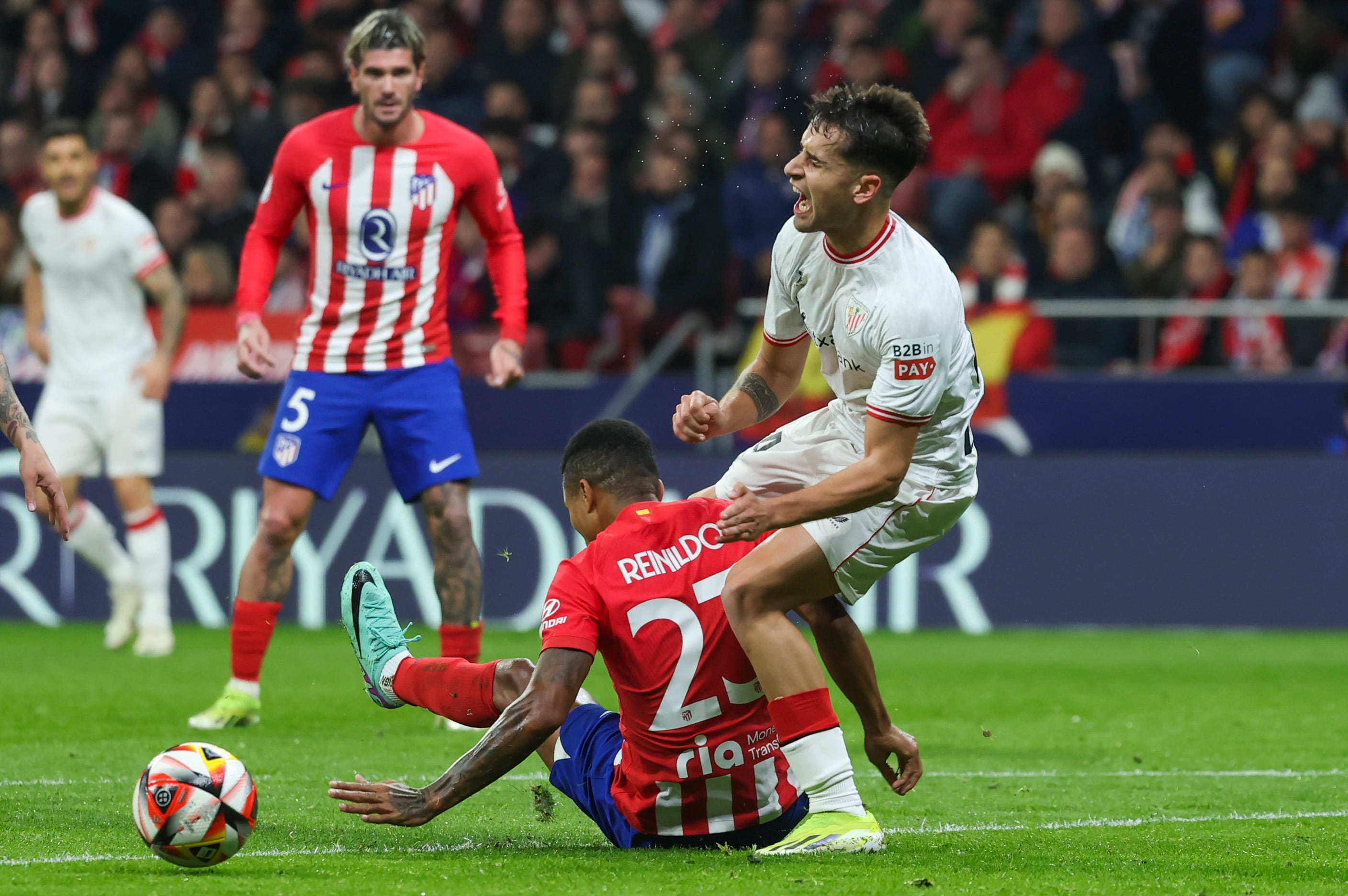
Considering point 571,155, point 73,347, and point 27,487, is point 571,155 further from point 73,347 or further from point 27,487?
point 27,487

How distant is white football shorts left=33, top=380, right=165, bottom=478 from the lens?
945cm

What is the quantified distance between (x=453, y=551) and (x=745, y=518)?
9.35 ft

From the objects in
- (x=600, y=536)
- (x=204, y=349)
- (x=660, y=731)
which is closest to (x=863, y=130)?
(x=600, y=536)

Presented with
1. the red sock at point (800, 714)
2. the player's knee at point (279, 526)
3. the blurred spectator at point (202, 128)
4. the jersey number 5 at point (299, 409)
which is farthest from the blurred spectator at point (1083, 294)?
the red sock at point (800, 714)

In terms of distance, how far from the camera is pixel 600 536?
4.42m

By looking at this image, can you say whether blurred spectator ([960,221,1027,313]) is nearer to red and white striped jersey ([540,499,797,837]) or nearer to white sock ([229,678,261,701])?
white sock ([229,678,261,701])

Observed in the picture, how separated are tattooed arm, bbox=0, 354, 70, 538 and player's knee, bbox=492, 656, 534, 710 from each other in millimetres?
1136

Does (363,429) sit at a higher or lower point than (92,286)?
lower

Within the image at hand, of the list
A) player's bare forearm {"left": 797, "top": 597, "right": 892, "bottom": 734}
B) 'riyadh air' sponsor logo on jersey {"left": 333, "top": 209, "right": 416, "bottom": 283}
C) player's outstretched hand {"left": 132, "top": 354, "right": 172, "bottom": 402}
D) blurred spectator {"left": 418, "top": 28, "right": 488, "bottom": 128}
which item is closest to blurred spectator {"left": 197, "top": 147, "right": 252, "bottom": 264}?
blurred spectator {"left": 418, "top": 28, "right": 488, "bottom": 128}

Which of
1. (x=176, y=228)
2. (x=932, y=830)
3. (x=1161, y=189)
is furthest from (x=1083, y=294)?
(x=932, y=830)

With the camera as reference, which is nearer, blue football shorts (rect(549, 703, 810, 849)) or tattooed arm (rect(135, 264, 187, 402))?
blue football shorts (rect(549, 703, 810, 849))

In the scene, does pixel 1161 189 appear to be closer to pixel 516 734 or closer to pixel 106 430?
pixel 106 430

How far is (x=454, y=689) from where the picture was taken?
4559mm

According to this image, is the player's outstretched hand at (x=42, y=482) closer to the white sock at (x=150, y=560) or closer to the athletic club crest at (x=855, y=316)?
the athletic club crest at (x=855, y=316)
